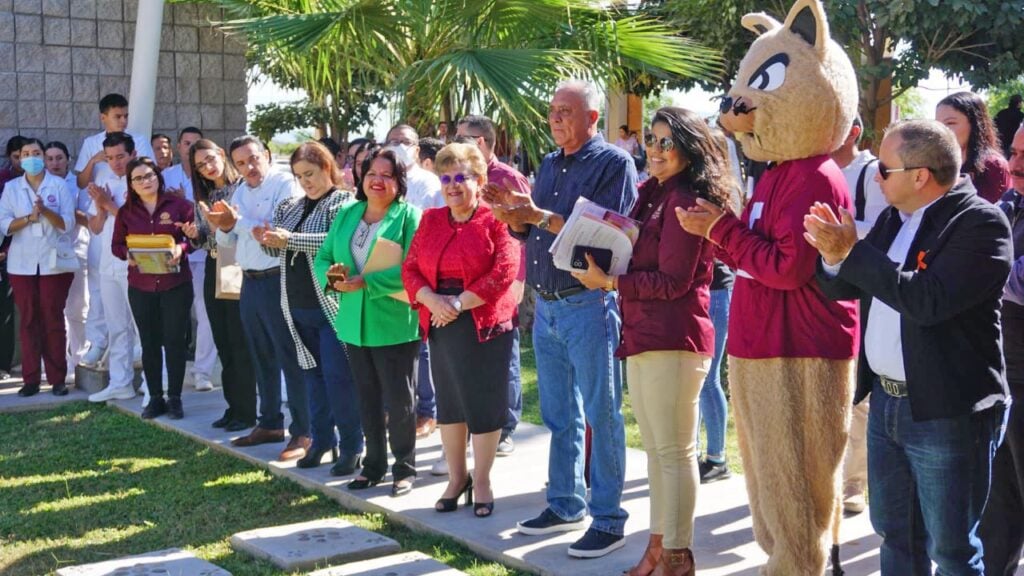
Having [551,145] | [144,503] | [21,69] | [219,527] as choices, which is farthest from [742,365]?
[21,69]

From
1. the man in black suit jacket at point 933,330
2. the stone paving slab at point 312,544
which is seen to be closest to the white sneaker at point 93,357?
the stone paving slab at point 312,544

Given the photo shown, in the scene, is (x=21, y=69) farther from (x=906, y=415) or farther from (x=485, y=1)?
(x=906, y=415)

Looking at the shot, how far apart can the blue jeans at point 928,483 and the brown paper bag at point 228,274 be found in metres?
4.98

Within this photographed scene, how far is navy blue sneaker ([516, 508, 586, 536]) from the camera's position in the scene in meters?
5.67

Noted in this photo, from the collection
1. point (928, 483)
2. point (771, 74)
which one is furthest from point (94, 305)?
point (928, 483)

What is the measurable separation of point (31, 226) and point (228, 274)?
2575mm

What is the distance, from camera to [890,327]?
384cm

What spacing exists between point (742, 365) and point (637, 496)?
2.22 meters

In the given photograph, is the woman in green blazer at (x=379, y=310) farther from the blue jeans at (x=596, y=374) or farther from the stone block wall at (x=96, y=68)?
the stone block wall at (x=96, y=68)

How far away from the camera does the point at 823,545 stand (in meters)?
4.27

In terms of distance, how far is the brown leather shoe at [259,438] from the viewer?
25.6 ft

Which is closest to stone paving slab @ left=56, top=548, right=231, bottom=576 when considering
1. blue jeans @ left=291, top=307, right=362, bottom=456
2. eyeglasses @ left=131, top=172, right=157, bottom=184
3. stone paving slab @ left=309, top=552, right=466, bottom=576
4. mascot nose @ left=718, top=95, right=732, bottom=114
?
stone paving slab @ left=309, top=552, right=466, bottom=576

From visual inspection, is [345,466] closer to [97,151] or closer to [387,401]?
[387,401]

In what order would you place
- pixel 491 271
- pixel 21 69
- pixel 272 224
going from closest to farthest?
pixel 491 271 < pixel 272 224 < pixel 21 69
